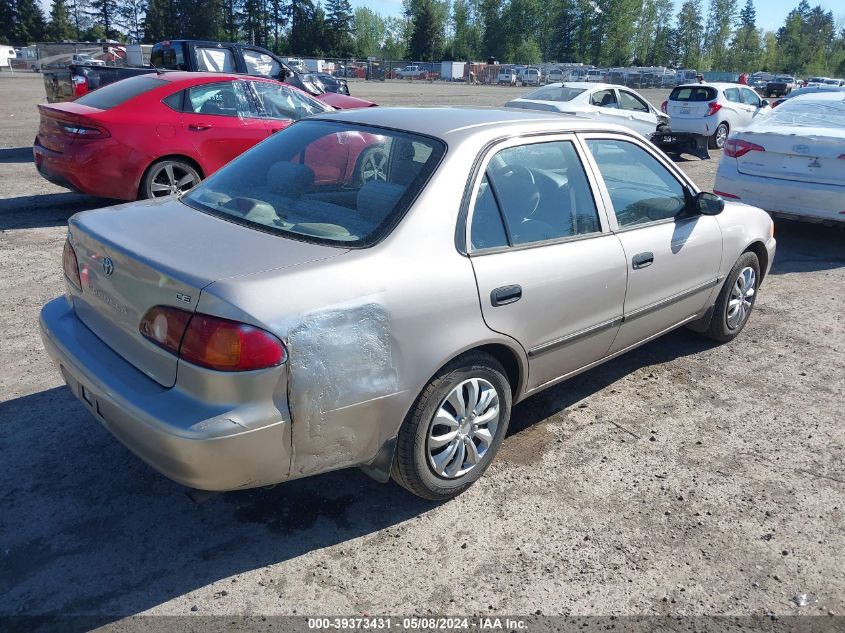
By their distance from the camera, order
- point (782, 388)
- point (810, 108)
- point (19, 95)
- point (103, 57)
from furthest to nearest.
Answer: point (103, 57)
point (19, 95)
point (810, 108)
point (782, 388)

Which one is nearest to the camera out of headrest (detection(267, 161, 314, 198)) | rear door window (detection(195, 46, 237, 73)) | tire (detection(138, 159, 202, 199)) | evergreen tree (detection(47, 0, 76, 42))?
headrest (detection(267, 161, 314, 198))

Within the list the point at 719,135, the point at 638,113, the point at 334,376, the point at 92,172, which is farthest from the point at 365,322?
the point at 719,135

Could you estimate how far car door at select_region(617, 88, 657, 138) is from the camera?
14.7 meters

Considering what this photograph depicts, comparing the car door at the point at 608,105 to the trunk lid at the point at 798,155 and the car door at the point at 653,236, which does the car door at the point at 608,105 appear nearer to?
the trunk lid at the point at 798,155

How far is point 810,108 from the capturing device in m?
8.77

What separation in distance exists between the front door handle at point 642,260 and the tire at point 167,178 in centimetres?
533

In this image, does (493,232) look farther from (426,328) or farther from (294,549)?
(294,549)

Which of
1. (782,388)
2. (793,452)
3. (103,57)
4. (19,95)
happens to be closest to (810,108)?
(782,388)

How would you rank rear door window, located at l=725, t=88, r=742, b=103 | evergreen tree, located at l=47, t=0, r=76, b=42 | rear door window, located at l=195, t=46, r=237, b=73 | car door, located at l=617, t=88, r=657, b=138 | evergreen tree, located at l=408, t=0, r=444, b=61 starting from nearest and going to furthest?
rear door window, located at l=195, t=46, r=237, b=73, car door, located at l=617, t=88, r=657, b=138, rear door window, located at l=725, t=88, r=742, b=103, evergreen tree, located at l=47, t=0, r=76, b=42, evergreen tree, located at l=408, t=0, r=444, b=61

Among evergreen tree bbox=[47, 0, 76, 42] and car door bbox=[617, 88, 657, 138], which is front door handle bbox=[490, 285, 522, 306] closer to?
car door bbox=[617, 88, 657, 138]

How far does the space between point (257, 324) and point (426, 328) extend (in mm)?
728

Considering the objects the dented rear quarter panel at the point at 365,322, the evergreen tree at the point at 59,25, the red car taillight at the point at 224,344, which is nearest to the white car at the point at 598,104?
the dented rear quarter panel at the point at 365,322

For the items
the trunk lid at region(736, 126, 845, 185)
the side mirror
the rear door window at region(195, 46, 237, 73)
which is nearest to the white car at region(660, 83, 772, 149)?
the trunk lid at region(736, 126, 845, 185)

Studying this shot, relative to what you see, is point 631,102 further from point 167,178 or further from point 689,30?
point 689,30
